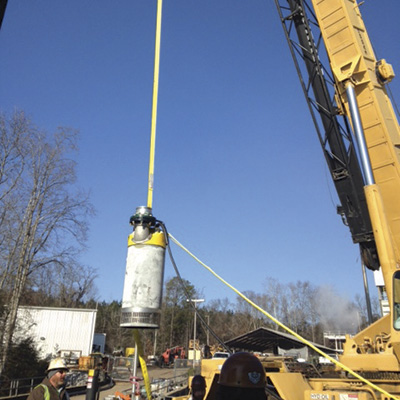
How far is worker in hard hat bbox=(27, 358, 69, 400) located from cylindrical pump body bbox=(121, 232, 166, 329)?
990 mm

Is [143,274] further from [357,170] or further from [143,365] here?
[357,170]

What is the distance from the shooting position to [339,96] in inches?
431

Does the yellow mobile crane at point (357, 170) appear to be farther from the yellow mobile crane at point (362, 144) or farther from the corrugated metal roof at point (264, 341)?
the corrugated metal roof at point (264, 341)

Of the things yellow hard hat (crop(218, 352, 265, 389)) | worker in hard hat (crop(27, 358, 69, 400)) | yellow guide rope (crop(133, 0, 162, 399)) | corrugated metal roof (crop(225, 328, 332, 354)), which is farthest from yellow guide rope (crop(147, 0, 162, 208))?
corrugated metal roof (crop(225, 328, 332, 354))

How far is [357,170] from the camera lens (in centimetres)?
1067

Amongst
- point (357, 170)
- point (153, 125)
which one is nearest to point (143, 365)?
point (153, 125)

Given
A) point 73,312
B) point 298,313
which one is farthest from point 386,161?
point 298,313

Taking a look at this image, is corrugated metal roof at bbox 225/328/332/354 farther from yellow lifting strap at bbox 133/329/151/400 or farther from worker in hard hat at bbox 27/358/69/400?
worker in hard hat at bbox 27/358/69/400

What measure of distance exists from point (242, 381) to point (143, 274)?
137 inches

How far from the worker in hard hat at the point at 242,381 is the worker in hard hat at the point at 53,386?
2891mm

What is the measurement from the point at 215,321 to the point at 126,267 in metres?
82.1

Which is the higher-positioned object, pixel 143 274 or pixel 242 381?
pixel 143 274

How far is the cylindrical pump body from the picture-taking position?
518cm

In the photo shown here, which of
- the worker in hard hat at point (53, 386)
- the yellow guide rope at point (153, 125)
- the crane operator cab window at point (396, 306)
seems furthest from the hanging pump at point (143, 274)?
the crane operator cab window at point (396, 306)
